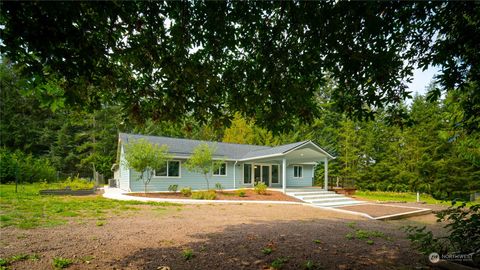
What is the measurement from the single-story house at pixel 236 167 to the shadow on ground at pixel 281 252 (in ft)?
38.5

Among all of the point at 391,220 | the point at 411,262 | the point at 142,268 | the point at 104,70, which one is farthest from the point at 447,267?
the point at 391,220

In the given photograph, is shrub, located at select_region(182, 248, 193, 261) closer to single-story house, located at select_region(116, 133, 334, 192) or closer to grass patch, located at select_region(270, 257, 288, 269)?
grass patch, located at select_region(270, 257, 288, 269)

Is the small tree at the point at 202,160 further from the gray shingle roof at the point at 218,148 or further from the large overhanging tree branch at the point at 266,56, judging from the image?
the large overhanging tree branch at the point at 266,56

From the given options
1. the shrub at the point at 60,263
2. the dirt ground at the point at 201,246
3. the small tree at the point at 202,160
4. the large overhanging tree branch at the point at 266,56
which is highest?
the large overhanging tree branch at the point at 266,56

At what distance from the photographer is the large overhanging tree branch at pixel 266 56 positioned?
3.89 metres

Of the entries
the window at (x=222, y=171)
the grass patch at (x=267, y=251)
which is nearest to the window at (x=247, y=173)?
the window at (x=222, y=171)

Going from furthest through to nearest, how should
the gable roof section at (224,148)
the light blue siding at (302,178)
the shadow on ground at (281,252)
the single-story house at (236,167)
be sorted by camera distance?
the light blue siding at (302,178) → the gable roof section at (224,148) → the single-story house at (236,167) → the shadow on ground at (281,252)

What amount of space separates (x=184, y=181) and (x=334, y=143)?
21.0 m

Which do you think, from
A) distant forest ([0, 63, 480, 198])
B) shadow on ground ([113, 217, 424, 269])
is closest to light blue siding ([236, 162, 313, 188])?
distant forest ([0, 63, 480, 198])

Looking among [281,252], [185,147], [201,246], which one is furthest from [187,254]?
[185,147]

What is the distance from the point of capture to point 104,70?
3734 mm

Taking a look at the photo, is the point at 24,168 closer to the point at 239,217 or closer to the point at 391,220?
the point at 239,217

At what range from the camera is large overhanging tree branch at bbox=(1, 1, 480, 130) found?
12.8ft

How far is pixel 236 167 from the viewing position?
22.3m
